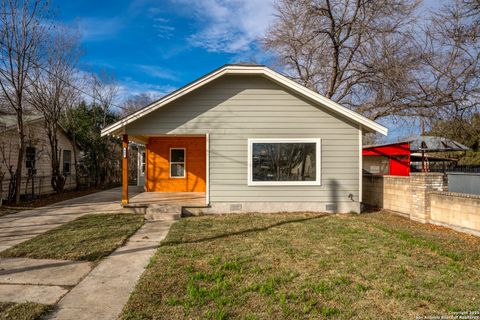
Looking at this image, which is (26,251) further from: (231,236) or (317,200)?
(317,200)

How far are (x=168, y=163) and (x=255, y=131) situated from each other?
4.78m

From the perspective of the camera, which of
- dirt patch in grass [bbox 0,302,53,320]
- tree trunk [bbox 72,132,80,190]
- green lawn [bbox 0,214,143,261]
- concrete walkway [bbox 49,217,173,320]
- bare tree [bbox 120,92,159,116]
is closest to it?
dirt patch in grass [bbox 0,302,53,320]

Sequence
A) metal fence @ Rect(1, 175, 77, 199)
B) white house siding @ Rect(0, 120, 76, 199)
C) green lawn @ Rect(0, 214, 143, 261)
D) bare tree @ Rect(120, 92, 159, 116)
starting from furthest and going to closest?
bare tree @ Rect(120, 92, 159, 116) → white house siding @ Rect(0, 120, 76, 199) → metal fence @ Rect(1, 175, 77, 199) → green lawn @ Rect(0, 214, 143, 261)

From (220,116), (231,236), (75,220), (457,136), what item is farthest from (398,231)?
(457,136)

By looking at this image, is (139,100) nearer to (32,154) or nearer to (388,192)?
(32,154)

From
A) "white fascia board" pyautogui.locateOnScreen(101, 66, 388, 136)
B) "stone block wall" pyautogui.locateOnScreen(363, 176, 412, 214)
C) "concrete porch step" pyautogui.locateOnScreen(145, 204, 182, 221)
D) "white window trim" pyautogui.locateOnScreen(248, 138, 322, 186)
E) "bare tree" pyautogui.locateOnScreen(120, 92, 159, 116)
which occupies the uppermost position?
"bare tree" pyautogui.locateOnScreen(120, 92, 159, 116)

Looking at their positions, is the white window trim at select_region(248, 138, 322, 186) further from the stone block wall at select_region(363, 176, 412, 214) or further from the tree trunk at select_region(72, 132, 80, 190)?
the tree trunk at select_region(72, 132, 80, 190)

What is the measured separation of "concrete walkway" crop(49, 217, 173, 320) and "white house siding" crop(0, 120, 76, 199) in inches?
358

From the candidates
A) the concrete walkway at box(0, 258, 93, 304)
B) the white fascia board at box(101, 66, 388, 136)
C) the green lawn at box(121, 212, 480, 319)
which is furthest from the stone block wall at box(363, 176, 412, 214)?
the concrete walkway at box(0, 258, 93, 304)

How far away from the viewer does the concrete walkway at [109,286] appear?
3.14 metres

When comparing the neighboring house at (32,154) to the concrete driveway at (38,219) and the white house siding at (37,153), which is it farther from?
the concrete driveway at (38,219)

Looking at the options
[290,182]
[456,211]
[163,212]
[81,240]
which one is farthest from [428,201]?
[81,240]

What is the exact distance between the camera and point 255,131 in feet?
29.4

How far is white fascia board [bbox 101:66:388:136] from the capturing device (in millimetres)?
8531
